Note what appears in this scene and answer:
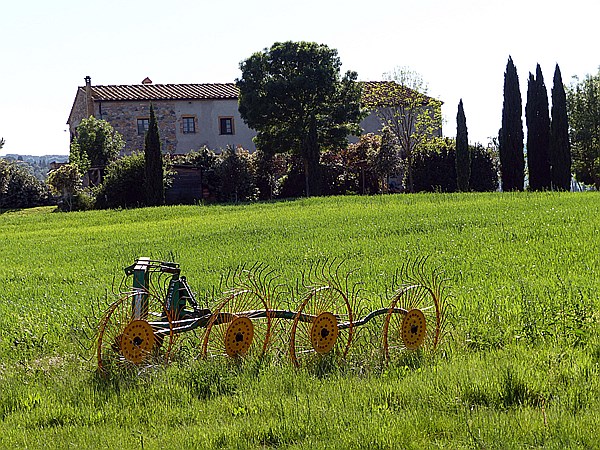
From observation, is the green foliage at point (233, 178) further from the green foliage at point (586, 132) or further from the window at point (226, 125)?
the green foliage at point (586, 132)

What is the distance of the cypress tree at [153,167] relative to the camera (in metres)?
32.9

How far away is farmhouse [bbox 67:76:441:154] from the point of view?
48062 millimetres

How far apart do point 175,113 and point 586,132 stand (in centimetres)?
2546

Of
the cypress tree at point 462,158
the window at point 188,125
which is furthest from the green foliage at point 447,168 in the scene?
the window at point 188,125

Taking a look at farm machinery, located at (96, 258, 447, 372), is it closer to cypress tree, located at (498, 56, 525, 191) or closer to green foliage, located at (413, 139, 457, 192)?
cypress tree, located at (498, 56, 525, 191)

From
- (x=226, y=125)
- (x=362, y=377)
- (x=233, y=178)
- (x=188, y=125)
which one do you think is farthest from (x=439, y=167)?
(x=362, y=377)

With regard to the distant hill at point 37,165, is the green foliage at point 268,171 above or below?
below

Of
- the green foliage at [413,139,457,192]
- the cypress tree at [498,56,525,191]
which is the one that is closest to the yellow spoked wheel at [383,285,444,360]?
the cypress tree at [498,56,525,191]

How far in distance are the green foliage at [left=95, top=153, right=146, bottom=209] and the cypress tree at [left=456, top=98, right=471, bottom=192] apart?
14619mm

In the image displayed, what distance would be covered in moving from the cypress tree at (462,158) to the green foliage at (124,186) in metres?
14.6

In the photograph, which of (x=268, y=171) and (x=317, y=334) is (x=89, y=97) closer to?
(x=268, y=171)

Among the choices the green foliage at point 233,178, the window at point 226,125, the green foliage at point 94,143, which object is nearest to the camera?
the green foliage at point 233,178

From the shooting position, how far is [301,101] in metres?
35.4

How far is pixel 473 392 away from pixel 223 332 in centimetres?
225
